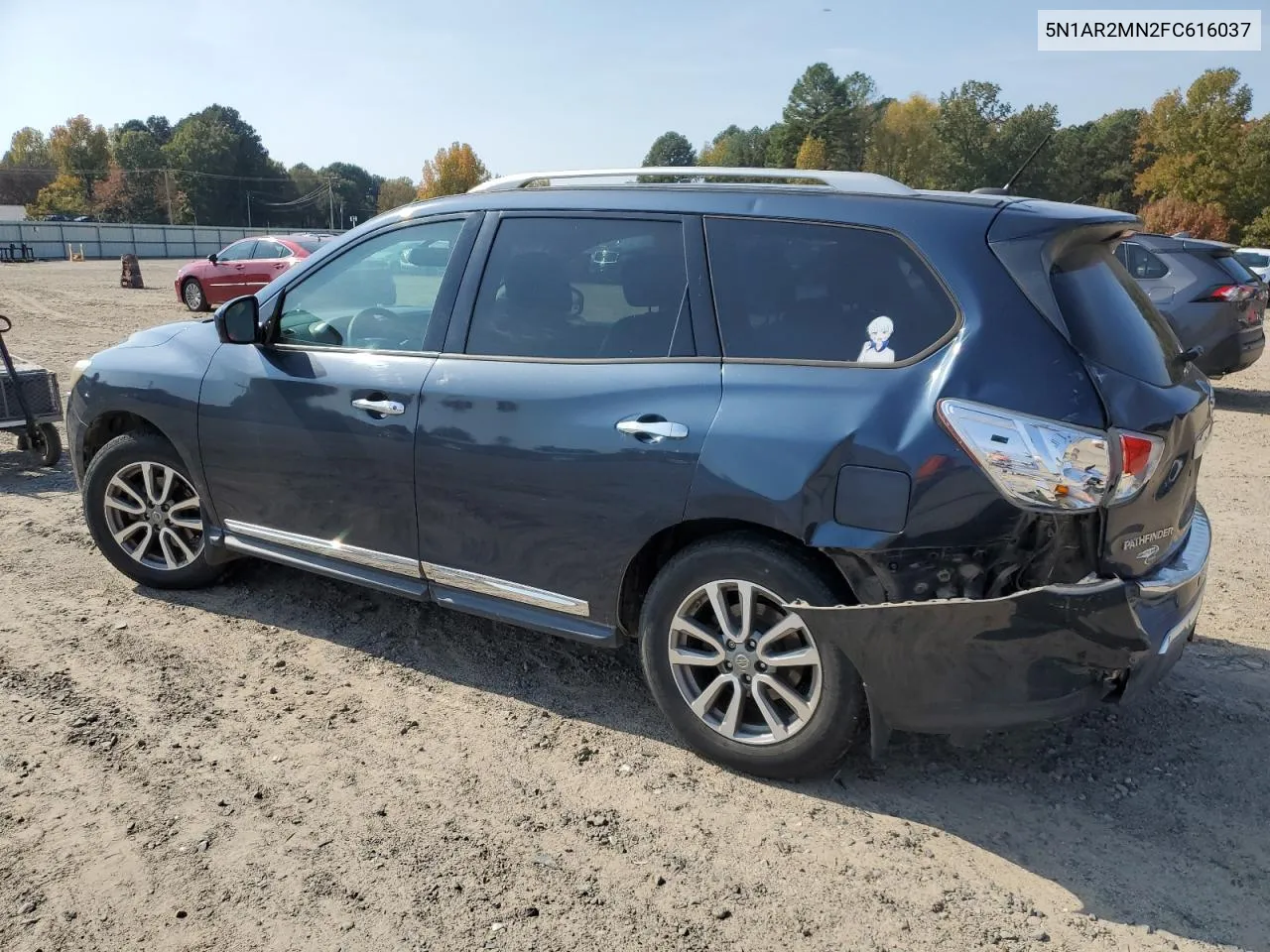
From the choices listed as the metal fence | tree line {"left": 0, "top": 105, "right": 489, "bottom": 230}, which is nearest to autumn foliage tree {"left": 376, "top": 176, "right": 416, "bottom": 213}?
tree line {"left": 0, "top": 105, "right": 489, "bottom": 230}

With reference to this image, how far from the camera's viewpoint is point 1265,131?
45.0 m

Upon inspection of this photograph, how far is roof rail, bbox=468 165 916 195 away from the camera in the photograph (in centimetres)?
345

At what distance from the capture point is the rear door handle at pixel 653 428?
3.29m

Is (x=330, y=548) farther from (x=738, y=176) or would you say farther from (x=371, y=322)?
(x=738, y=176)

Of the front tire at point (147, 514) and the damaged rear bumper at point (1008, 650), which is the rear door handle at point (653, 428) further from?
the front tire at point (147, 514)

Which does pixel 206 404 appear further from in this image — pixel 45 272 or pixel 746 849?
pixel 45 272

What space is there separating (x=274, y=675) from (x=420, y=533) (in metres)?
0.90

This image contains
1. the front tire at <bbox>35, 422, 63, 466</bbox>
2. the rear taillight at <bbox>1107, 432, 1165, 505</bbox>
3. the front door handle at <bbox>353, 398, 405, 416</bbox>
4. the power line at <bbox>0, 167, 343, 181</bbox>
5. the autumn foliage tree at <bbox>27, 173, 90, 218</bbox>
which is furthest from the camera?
the power line at <bbox>0, 167, 343, 181</bbox>

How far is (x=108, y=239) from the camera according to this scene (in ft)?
200

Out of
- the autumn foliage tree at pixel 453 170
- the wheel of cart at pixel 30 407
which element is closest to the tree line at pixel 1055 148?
the wheel of cart at pixel 30 407

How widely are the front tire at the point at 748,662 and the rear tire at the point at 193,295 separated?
20151 mm

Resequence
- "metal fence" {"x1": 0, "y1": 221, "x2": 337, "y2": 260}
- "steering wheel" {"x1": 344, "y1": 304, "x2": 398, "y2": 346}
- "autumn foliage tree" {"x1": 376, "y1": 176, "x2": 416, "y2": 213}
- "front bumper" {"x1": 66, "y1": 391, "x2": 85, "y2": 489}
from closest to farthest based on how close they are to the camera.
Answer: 1. "steering wheel" {"x1": 344, "y1": 304, "x2": 398, "y2": 346}
2. "front bumper" {"x1": 66, "y1": 391, "x2": 85, "y2": 489}
3. "metal fence" {"x1": 0, "y1": 221, "x2": 337, "y2": 260}
4. "autumn foliage tree" {"x1": 376, "y1": 176, "x2": 416, "y2": 213}

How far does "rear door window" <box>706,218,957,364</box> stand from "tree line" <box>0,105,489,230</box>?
9843cm

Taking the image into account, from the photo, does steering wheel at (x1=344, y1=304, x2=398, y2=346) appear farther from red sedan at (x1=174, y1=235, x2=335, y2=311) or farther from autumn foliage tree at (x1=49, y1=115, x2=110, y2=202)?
autumn foliage tree at (x1=49, y1=115, x2=110, y2=202)
